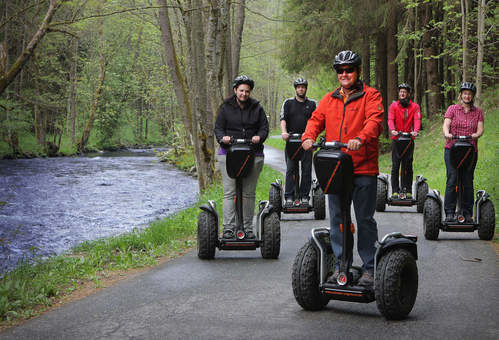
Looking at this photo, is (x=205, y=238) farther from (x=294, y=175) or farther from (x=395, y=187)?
(x=395, y=187)

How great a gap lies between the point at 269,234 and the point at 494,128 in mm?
15225

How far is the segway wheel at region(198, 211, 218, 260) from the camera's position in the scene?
7340 mm

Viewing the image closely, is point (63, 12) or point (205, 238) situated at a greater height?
point (63, 12)

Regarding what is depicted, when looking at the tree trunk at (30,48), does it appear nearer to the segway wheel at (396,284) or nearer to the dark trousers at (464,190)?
the dark trousers at (464,190)

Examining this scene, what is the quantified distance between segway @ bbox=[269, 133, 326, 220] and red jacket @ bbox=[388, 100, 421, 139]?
6.42 feet

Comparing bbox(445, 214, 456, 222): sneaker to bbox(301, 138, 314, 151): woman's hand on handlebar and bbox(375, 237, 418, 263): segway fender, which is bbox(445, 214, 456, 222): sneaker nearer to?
bbox(375, 237, 418, 263): segway fender

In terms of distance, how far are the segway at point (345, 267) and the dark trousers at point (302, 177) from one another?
545cm

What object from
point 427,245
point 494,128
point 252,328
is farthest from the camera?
point 494,128

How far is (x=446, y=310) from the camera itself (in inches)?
195

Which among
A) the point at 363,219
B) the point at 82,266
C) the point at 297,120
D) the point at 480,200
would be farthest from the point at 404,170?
the point at 363,219

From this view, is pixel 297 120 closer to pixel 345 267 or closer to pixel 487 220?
pixel 487 220

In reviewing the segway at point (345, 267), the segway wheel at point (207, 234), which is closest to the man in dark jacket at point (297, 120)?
the segway wheel at point (207, 234)

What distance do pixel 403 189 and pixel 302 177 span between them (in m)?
2.30

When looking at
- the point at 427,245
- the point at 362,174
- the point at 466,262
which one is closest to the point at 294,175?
the point at 427,245
